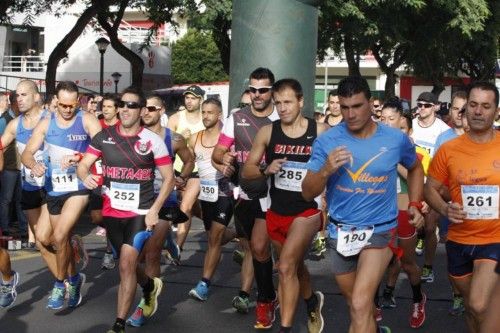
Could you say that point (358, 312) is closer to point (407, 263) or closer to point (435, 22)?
point (407, 263)

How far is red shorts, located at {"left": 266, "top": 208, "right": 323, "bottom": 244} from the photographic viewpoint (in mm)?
7285

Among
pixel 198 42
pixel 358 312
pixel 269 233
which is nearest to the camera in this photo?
pixel 358 312

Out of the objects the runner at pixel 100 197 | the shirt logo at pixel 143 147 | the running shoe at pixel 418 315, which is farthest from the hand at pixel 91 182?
the running shoe at pixel 418 315

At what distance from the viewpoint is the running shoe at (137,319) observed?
26.4 feet

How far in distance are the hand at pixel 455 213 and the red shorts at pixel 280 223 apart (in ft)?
4.33

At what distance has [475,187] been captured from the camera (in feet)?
20.5

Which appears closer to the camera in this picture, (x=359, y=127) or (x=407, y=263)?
(x=359, y=127)

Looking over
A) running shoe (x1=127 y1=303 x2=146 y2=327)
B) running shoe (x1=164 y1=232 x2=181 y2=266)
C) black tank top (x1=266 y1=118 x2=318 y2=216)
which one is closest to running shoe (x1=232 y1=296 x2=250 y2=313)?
running shoe (x1=127 y1=303 x2=146 y2=327)

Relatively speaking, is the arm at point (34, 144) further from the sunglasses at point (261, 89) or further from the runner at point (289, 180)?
the runner at point (289, 180)

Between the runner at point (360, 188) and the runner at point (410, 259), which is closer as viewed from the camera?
the runner at point (360, 188)

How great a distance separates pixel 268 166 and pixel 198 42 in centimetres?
5639

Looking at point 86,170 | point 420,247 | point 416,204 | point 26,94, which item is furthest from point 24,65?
point 416,204

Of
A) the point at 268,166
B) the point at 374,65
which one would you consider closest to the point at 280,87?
the point at 268,166

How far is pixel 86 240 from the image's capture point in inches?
538
